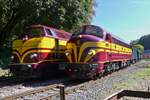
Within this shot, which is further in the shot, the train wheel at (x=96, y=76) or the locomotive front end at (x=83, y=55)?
the train wheel at (x=96, y=76)

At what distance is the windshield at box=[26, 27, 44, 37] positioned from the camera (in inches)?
747

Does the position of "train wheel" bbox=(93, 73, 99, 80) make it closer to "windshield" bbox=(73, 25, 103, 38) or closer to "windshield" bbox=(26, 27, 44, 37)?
"windshield" bbox=(73, 25, 103, 38)

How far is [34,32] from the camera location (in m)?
19.3

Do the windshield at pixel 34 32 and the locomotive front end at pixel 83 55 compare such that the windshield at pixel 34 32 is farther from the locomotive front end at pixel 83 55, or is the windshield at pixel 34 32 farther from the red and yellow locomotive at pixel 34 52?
the locomotive front end at pixel 83 55

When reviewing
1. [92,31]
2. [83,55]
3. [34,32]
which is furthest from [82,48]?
[34,32]

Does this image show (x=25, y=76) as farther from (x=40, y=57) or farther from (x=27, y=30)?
(x=27, y=30)

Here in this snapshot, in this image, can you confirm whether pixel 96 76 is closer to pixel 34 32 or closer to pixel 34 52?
pixel 34 52

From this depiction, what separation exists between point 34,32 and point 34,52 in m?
1.33

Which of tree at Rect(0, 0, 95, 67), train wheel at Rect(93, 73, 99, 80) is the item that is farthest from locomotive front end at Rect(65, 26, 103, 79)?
tree at Rect(0, 0, 95, 67)

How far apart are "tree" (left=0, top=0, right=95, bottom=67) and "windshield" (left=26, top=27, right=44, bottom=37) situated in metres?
9.71

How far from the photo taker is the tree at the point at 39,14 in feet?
96.3

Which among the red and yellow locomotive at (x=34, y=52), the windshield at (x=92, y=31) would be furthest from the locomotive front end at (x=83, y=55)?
the red and yellow locomotive at (x=34, y=52)

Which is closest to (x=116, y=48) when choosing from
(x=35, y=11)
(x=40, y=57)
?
(x=40, y=57)

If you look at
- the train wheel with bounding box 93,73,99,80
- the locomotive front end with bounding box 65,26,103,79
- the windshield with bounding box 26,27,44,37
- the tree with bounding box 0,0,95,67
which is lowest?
the train wheel with bounding box 93,73,99,80
